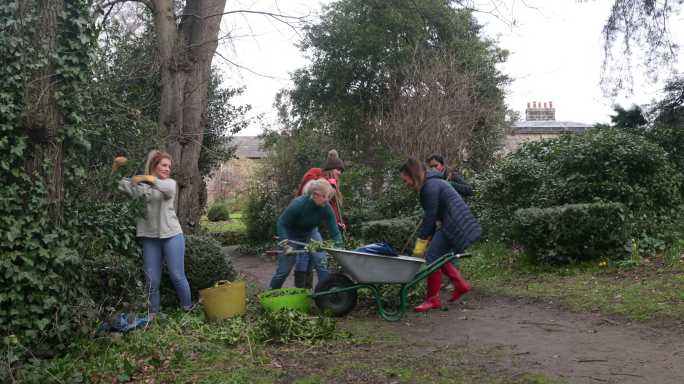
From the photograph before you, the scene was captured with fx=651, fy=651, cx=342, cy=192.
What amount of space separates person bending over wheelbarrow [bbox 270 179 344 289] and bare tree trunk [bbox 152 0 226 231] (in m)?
2.50

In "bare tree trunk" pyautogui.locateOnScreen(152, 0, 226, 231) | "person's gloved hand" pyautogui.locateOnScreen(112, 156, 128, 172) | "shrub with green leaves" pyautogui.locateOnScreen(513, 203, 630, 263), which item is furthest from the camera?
"bare tree trunk" pyautogui.locateOnScreen(152, 0, 226, 231)

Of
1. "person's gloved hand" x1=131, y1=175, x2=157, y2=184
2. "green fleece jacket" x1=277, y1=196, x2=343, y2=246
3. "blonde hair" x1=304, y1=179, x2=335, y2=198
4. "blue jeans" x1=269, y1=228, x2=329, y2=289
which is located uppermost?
"person's gloved hand" x1=131, y1=175, x2=157, y2=184

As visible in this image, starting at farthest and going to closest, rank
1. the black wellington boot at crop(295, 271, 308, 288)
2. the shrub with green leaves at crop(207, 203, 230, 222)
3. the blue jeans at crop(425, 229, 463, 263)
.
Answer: the shrub with green leaves at crop(207, 203, 230, 222) < the black wellington boot at crop(295, 271, 308, 288) < the blue jeans at crop(425, 229, 463, 263)

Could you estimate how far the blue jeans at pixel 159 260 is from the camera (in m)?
5.84

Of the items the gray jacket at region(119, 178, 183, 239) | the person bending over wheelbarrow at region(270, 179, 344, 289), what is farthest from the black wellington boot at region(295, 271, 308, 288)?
the gray jacket at region(119, 178, 183, 239)

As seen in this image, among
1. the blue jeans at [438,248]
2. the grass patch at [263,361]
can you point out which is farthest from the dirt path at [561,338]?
the blue jeans at [438,248]

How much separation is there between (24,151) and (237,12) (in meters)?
4.96

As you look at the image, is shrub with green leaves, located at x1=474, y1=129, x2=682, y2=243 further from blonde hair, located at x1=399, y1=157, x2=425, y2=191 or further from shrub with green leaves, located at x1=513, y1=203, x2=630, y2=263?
blonde hair, located at x1=399, y1=157, x2=425, y2=191

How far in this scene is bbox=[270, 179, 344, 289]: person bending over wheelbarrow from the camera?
616 cm

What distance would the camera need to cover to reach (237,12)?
880 cm

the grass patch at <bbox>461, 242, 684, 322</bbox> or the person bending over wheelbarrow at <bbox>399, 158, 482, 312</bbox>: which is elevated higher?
the person bending over wheelbarrow at <bbox>399, 158, 482, 312</bbox>

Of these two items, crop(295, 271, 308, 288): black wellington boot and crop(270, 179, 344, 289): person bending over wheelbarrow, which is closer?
crop(270, 179, 344, 289): person bending over wheelbarrow

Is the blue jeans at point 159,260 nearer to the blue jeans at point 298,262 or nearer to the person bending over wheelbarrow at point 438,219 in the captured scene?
the blue jeans at point 298,262

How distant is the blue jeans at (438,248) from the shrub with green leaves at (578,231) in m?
2.21
